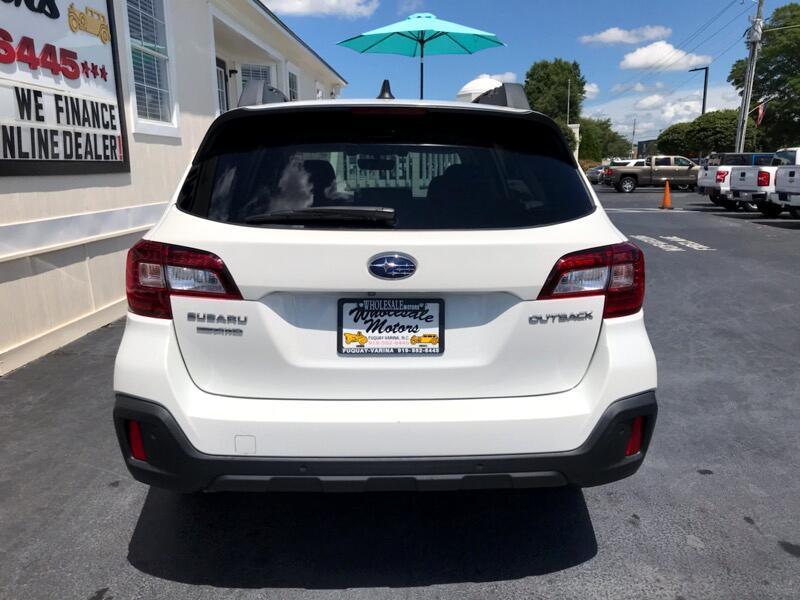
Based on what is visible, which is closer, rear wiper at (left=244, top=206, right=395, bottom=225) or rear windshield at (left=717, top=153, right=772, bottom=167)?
rear wiper at (left=244, top=206, right=395, bottom=225)

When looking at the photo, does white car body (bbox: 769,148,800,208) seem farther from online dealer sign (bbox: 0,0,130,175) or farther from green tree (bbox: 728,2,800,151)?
green tree (bbox: 728,2,800,151)

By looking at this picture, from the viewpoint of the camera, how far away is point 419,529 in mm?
2803

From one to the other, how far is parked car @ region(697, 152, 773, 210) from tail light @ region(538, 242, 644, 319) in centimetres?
1821

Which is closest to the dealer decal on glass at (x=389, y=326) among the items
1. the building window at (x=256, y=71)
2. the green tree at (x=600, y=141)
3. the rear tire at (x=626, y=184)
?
the building window at (x=256, y=71)

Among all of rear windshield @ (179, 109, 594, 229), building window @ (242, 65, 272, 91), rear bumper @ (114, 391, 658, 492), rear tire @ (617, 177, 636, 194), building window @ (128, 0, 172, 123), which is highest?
building window @ (242, 65, 272, 91)

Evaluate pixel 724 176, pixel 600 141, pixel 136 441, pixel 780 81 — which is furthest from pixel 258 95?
pixel 600 141

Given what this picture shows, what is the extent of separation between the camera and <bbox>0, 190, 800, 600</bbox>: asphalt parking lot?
2439mm

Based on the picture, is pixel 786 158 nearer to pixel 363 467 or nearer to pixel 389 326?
pixel 389 326

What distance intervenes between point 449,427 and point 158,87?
6.84 meters

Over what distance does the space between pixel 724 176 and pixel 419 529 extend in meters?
19.0

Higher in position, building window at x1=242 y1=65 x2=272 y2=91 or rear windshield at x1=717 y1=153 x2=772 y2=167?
building window at x1=242 y1=65 x2=272 y2=91

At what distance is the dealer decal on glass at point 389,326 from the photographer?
2148mm

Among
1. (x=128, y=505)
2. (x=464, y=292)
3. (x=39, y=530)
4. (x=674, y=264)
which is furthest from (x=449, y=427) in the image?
(x=674, y=264)

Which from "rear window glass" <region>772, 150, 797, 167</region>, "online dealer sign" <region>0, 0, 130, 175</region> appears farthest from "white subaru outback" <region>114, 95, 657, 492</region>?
"rear window glass" <region>772, 150, 797, 167</region>
